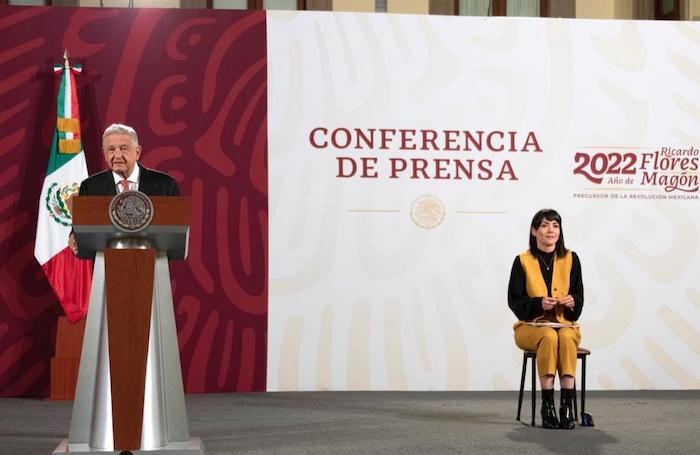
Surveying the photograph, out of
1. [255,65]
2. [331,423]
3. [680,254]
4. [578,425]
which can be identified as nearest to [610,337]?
[680,254]

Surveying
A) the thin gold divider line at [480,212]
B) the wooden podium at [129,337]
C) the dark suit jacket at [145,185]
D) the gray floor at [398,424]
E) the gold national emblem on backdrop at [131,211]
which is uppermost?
the thin gold divider line at [480,212]

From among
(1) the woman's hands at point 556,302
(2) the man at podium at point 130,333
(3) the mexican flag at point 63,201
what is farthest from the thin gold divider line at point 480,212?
(2) the man at podium at point 130,333

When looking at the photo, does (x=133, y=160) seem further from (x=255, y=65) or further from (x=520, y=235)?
(x=520, y=235)

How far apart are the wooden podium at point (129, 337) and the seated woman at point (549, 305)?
2291 mm

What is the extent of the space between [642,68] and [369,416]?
344cm

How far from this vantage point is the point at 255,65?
7648mm

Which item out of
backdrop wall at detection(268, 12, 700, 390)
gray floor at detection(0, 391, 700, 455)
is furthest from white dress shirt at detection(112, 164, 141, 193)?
Answer: backdrop wall at detection(268, 12, 700, 390)

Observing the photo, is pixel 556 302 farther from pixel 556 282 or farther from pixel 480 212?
pixel 480 212

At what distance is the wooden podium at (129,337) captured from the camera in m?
4.10

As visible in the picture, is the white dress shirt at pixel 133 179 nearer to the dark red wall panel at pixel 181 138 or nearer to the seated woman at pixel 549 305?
the seated woman at pixel 549 305

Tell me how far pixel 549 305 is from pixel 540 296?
0.12 meters

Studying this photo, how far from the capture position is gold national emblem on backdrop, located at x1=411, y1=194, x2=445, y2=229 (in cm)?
770

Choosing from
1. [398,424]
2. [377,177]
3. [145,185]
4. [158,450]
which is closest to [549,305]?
[398,424]

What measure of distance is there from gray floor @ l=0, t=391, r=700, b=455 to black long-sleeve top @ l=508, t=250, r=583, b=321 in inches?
24.5
